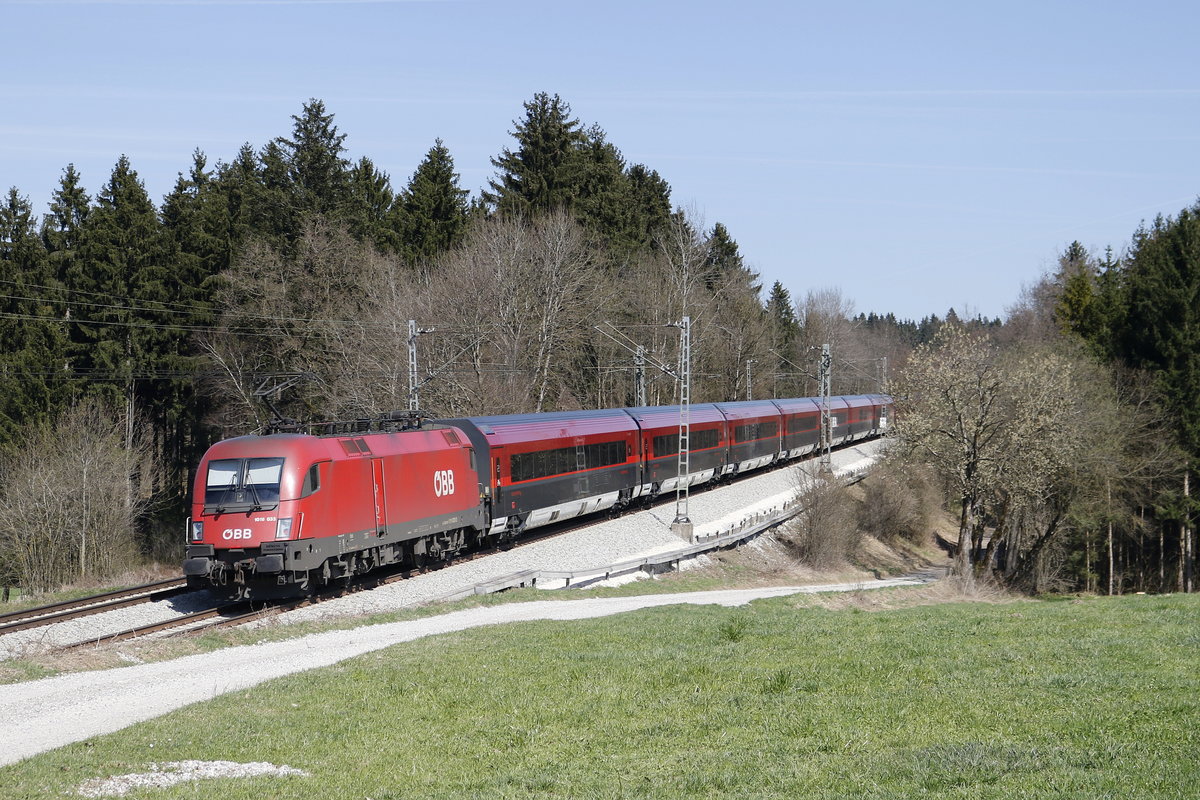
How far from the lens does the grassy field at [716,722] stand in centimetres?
867

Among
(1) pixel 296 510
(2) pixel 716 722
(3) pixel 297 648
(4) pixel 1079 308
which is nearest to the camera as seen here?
(2) pixel 716 722

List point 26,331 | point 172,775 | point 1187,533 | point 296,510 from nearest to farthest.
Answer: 1. point 172,775
2. point 296,510
3. point 1187,533
4. point 26,331

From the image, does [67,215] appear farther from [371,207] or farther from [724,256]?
[724,256]

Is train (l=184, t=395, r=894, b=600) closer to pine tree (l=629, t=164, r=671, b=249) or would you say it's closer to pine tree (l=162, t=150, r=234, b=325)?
pine tree (l=162, t=150, r=234, b=325)

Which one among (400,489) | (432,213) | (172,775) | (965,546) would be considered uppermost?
(432,213)

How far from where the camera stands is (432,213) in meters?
67.2

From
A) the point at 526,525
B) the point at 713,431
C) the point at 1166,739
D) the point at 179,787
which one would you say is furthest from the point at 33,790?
the point at 713,431

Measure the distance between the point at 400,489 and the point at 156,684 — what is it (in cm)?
1003

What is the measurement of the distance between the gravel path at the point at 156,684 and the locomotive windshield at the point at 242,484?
3215 millimetres

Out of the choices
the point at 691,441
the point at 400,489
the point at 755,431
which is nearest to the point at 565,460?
the point at 400,489

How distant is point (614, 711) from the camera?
1154 centimetres

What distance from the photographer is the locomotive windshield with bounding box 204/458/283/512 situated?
65.8 ft

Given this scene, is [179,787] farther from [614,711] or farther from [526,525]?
[526,525]

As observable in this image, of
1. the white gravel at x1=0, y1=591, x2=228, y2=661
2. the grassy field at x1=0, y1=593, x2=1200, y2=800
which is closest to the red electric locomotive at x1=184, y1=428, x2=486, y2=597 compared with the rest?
the white gravel at x1=0, y1=591, x2=228, y2=661
